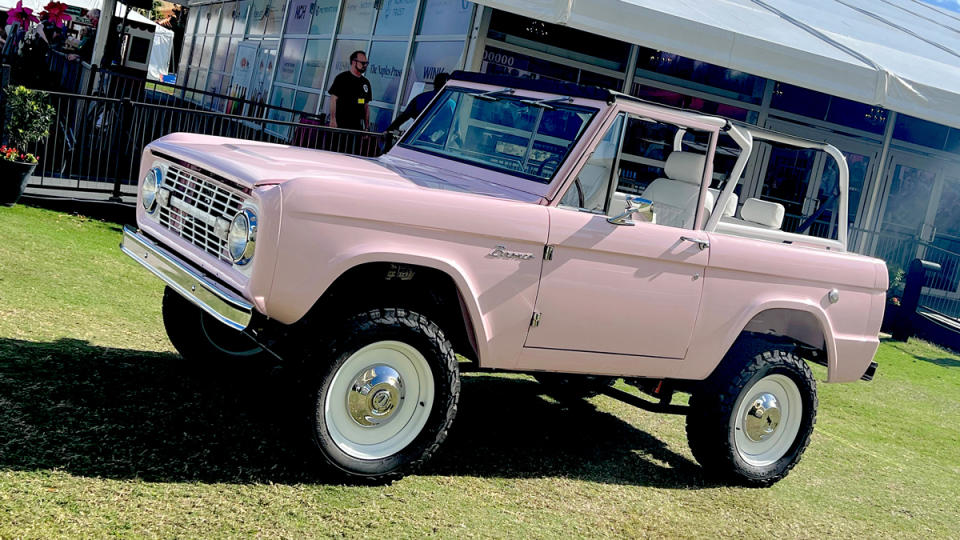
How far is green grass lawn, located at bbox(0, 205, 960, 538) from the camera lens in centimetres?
375

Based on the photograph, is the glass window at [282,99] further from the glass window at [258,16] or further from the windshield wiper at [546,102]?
the windshield wiper at [546,102]

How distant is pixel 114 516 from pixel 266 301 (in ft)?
3.30

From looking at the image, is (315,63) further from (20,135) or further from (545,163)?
(545,163)

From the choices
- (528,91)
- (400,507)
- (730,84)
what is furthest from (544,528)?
(730,84)

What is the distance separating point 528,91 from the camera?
5355 mm

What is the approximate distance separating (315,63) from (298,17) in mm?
2166

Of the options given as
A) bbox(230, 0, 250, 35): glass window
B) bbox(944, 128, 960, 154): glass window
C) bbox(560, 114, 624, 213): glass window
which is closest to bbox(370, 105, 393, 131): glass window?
bbox(560, 114, 624, 213): glass window

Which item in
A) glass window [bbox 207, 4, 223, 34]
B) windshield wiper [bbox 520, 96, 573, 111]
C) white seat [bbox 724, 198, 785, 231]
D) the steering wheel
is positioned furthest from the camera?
glass window [bbox 207, 4, 223, 34]

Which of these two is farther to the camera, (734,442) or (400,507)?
(734,442)

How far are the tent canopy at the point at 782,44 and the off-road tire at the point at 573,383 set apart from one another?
3.92 metres

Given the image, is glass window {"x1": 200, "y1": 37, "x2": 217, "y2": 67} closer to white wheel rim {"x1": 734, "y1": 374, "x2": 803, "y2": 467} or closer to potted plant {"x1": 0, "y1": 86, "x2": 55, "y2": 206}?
potted plant {"x1": 0, "y1": 86, "x2": 55, "y2": 206}

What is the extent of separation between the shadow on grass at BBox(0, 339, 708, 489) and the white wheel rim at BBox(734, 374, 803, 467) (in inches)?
14.2

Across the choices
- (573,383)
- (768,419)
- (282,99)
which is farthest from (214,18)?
(768,419)

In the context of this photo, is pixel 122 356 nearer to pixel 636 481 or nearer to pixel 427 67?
pixel 636 481
